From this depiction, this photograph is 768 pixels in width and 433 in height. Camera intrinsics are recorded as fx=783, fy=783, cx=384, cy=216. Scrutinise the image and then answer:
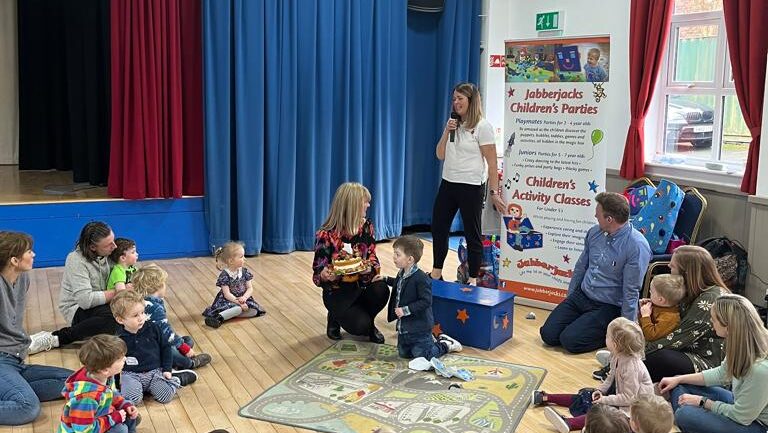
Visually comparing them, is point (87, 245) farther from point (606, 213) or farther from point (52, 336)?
point (606, 213)

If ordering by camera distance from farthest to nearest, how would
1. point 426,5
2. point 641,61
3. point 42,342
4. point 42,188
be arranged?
point 426,5, point 42,188, point 641,61, point 42,342

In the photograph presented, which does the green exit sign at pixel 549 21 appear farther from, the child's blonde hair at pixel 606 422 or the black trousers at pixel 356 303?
the child's blonde hair at pixel 606 422

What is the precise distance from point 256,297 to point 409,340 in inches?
65.7

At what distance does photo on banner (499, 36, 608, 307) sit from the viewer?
202 inches

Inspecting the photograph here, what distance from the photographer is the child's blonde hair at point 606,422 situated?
255 centimetres

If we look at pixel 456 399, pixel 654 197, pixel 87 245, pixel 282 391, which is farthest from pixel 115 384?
pixel 654 197

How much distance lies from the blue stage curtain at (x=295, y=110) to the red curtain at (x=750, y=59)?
10.2ft

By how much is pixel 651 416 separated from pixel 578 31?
5043mm

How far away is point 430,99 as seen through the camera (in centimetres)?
819

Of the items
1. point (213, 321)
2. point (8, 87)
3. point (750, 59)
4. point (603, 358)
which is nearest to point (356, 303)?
point (213, 321)

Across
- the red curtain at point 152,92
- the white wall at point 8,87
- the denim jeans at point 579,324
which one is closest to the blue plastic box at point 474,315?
the denim jeans at point 579,324

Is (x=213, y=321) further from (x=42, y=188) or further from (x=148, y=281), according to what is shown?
(x=42, y=188)

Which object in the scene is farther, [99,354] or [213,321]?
[213,321]

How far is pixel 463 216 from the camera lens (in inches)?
212
